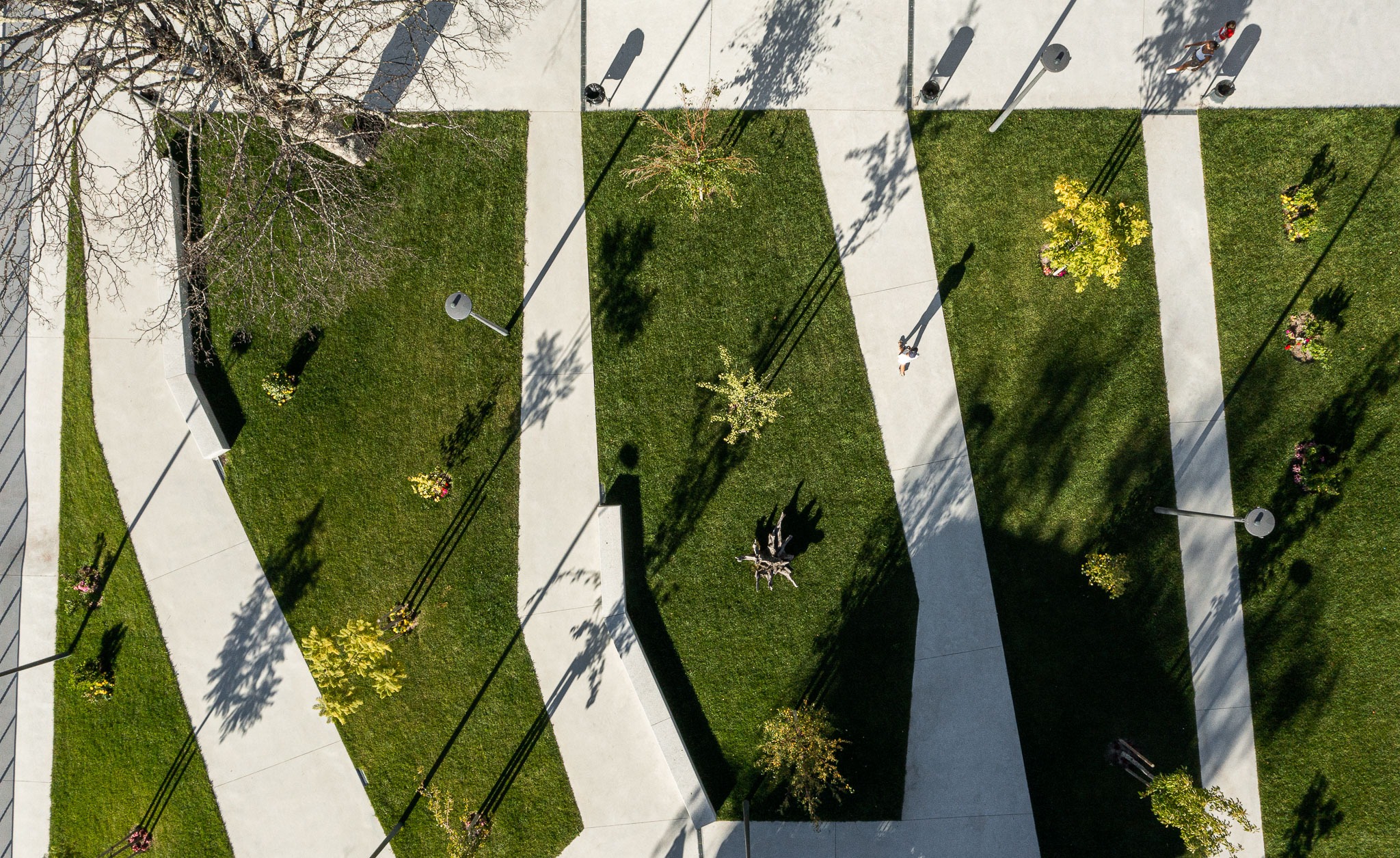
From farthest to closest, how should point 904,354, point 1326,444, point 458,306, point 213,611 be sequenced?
point 213,611, point 1326,444, point 904,354, point 458,306

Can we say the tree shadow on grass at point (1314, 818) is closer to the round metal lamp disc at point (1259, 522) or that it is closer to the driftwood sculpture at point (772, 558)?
the round metal lamp disc at point (1259, 522)

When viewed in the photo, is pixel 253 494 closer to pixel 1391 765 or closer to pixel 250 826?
pixel 250 826

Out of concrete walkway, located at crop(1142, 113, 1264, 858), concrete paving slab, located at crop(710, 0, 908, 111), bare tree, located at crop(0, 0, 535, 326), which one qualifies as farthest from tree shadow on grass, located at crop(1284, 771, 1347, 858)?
bare tree, located at crop(0, 0, 535, 326)

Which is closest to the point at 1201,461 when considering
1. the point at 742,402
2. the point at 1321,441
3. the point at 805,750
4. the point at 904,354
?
the point at 1321,441

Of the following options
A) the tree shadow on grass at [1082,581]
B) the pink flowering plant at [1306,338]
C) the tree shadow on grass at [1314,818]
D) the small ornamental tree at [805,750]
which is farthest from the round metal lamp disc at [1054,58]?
the tree shadow on grass at [1314,818]

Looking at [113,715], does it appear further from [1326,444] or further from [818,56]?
[1326,444]

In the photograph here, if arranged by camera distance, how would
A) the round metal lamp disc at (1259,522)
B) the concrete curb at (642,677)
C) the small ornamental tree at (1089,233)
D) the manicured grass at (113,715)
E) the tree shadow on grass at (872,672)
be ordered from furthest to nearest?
the manicured grass at (113,715) < the tree shadow on grass at (872,672) < the concrete curb at (642,677) < the small ornamental tree at (1089,233) < the round metal lamp disc at (1259,522)
